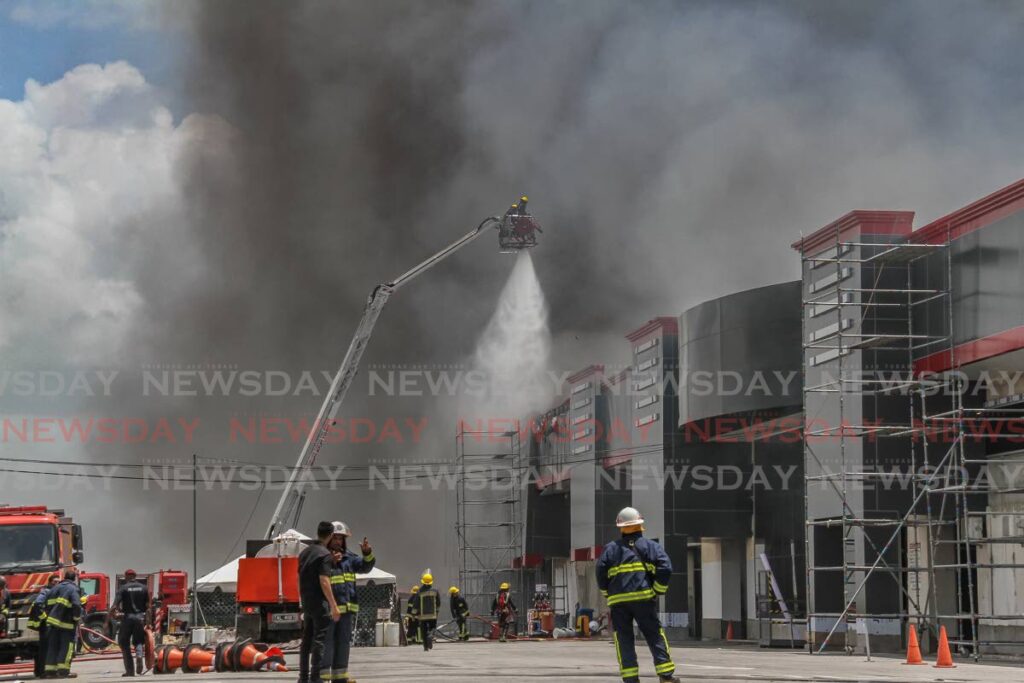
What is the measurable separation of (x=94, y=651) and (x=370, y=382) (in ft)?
90.3

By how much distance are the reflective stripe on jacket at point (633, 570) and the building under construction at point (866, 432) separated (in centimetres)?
1351

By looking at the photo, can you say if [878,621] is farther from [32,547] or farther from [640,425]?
[32,547]

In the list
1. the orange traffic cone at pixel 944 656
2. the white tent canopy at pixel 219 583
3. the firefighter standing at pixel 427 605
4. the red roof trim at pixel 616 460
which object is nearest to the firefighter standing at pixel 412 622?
the firefighter standing at pixel 427 605

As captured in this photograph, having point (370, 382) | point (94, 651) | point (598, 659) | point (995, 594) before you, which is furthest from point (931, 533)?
point (370, 382)

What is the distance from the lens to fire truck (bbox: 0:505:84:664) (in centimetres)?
2286

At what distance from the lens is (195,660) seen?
21.1 meters

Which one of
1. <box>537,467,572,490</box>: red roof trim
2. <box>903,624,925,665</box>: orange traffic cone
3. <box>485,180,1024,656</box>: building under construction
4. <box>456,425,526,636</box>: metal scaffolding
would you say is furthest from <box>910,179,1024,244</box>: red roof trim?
<box>456,425,526,636</box>: metal scaffolding

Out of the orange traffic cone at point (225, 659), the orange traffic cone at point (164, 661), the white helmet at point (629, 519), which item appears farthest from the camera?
the orange traffic cone at point (164, 661)

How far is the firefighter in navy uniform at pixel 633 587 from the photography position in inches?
484

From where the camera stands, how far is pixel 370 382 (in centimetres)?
6034

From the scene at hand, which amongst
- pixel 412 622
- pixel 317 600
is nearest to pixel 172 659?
pixel 317 600

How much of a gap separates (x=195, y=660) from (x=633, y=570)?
11027 millimetres

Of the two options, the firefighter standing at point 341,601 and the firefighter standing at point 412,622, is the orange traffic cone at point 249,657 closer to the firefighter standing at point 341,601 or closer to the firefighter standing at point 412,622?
the firefighter standing at point 341,601

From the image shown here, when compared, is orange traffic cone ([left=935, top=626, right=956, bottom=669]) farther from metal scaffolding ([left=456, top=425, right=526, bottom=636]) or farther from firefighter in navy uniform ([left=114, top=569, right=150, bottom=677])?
metal scaffolding ([left=456, top=425, right=526, bottom=636])
